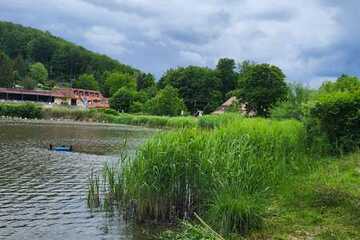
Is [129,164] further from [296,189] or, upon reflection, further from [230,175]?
[296,189]

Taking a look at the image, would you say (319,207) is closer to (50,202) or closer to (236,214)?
(236,214)

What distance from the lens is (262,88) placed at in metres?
94.9

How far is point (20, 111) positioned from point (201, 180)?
349 feet

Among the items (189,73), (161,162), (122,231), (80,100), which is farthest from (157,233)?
(80,100)

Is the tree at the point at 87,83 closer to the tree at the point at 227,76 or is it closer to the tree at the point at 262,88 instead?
the tree at the point at 227,76

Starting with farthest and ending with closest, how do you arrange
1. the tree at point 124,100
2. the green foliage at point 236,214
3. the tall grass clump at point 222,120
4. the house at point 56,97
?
the house at point 56,97 → the tree at point 124,100 → the tall grass clump at point 222,120 → the green foliage at point 236,214

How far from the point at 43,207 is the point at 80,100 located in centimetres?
13791

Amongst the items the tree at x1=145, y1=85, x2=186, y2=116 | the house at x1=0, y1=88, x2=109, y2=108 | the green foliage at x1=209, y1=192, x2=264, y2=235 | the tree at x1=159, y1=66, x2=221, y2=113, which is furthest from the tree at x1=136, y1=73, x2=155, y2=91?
the green foliage at x1=209, y1=192, x2=264, y2=235

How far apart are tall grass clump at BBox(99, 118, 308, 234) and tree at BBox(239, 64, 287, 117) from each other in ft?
257

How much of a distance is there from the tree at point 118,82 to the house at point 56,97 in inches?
464

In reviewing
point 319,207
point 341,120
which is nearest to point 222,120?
point 341,120

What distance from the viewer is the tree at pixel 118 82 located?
168 metres

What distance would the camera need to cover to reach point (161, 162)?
14.8m

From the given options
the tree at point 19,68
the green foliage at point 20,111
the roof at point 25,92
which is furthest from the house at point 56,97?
the tree at point 19,68
